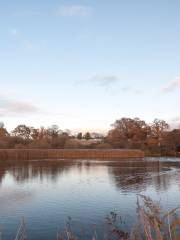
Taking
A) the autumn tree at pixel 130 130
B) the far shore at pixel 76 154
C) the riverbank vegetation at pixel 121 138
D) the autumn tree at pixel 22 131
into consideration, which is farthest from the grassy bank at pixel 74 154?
the autumn tree at pixel 22 131

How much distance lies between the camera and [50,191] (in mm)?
23625

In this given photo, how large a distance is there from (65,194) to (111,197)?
3.18m

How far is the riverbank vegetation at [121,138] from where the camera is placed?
8575cm

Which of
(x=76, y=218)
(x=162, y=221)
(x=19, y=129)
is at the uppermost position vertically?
(x=19, y=129)

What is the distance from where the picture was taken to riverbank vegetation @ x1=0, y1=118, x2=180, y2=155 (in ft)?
281

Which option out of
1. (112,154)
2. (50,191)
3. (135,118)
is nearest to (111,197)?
(50,191)

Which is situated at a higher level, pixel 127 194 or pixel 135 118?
pixel 135 118

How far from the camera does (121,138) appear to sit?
10012cm

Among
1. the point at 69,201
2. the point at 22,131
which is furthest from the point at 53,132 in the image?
the point at 69,201

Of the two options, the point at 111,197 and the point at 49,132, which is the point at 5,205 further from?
the point at 49,132

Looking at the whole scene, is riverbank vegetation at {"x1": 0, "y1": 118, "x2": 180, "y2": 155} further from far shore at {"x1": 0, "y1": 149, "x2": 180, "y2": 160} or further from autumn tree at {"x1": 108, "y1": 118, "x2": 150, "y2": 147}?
far shore at {"x1": 0, "y1": 149, "x2": 180, "y2": 160}

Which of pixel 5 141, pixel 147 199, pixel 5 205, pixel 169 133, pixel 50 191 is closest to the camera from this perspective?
pixel 147 199

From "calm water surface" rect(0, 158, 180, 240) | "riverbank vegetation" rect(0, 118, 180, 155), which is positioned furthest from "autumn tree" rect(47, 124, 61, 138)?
"calm water surface" rect(0, 158, 180, 240)

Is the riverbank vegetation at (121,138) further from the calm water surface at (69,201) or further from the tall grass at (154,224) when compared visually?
the tall grass at (154,224)
